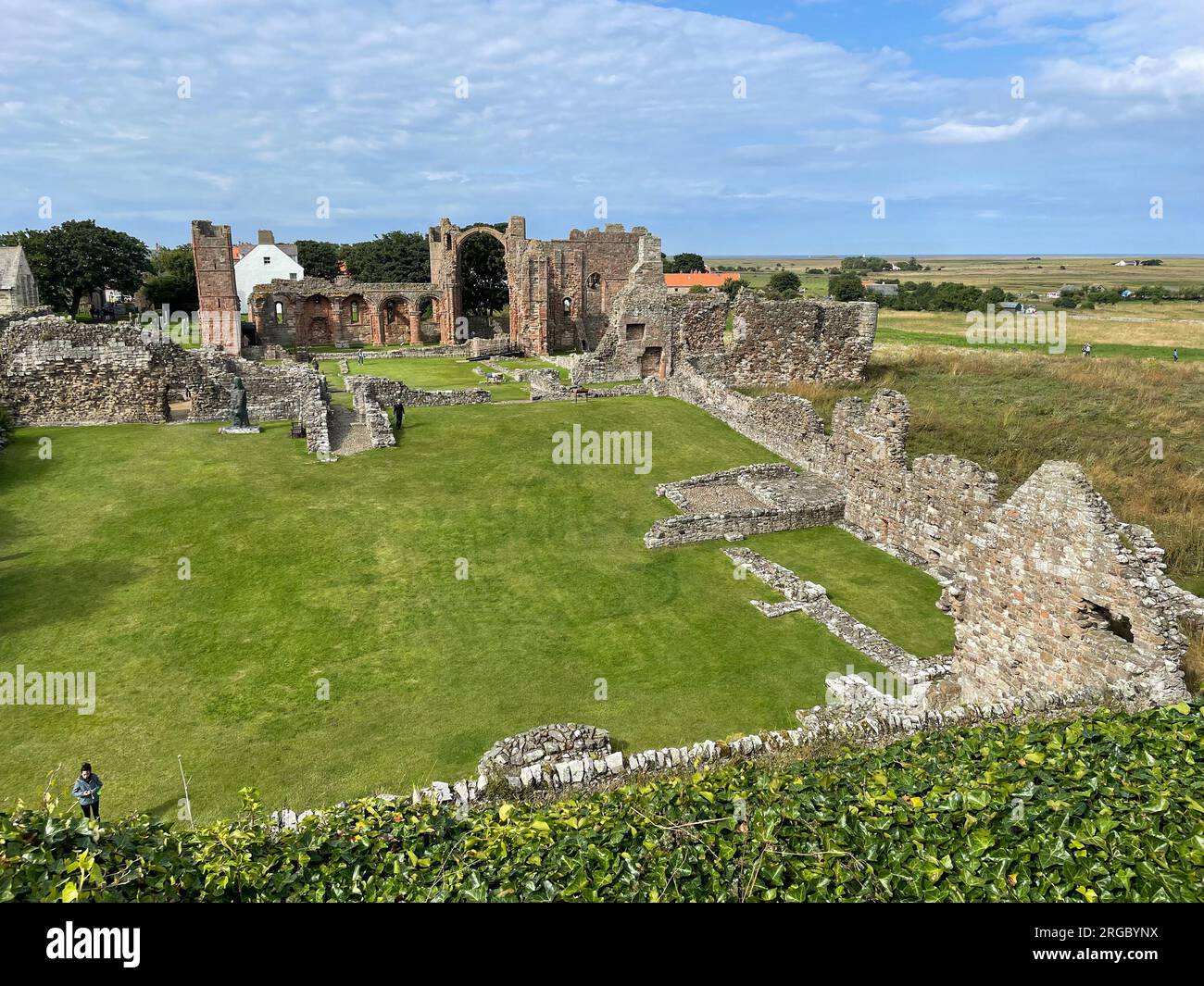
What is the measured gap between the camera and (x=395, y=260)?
277ft

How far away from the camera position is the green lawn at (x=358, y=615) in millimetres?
10258

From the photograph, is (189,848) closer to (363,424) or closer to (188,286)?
(363,424)

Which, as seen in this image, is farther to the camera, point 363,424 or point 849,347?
point 849,347

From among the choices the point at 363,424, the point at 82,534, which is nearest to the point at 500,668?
the point at 82,534

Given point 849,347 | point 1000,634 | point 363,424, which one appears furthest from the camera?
point 849,347

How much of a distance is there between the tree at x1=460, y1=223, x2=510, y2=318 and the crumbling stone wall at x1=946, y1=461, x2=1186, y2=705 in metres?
66.5

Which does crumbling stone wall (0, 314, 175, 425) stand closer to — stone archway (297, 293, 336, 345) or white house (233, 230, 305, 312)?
stone archway (297, 293, 336, 345)

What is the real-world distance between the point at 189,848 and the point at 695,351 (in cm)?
2899

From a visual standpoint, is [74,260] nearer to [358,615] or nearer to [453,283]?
[453,283]

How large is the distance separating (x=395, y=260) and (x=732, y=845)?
87.8 m

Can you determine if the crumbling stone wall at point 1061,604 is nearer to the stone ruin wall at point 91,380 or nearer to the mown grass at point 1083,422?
the mown grass at point 1083,422

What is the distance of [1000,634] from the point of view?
1109 centimetres

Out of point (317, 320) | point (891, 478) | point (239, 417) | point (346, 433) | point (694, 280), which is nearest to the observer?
point (891, 478)

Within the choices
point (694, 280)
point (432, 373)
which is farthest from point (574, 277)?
point (694, 280)
